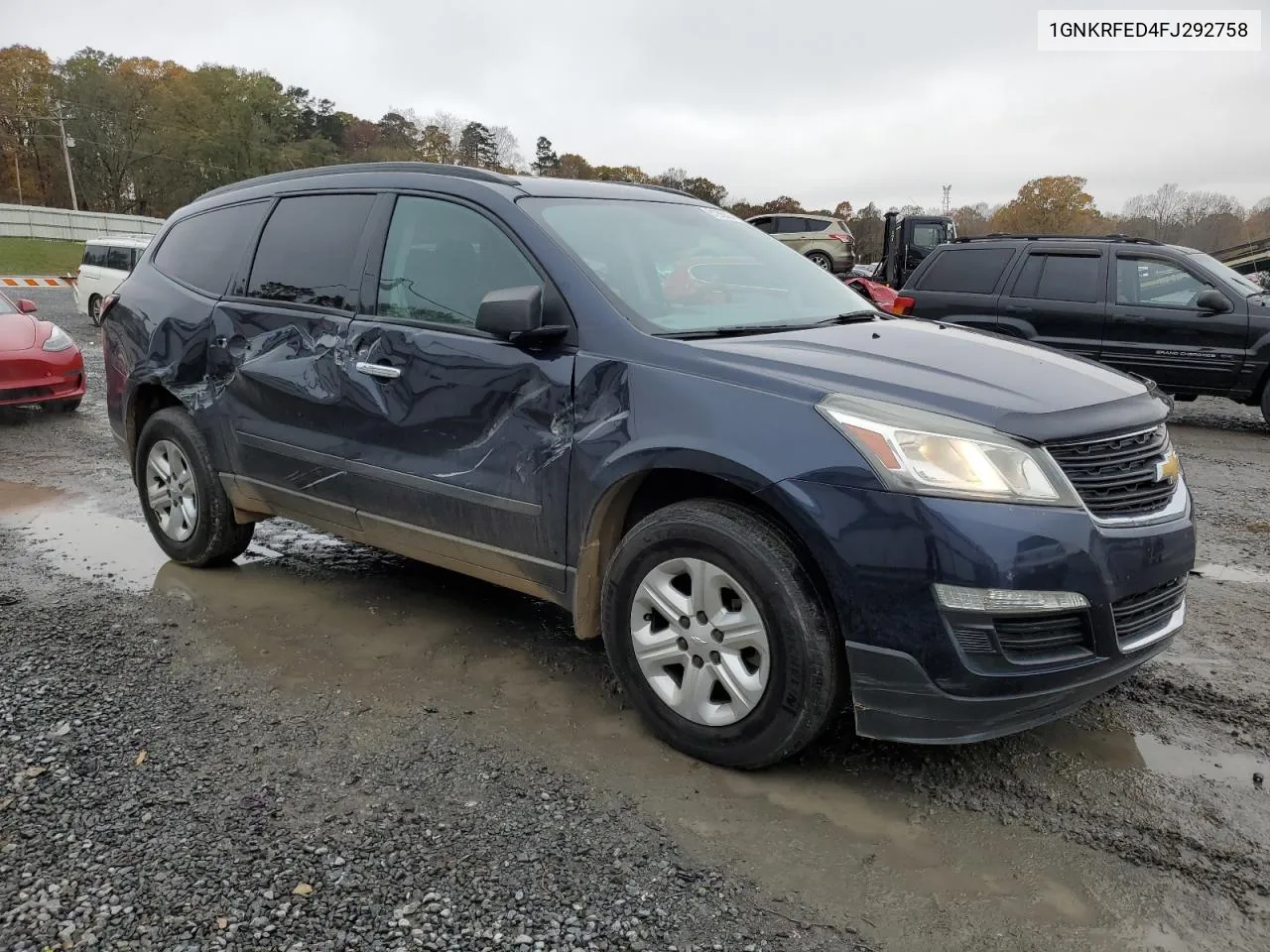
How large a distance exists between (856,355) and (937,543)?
2.57ft

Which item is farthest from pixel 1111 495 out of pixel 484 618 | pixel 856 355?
pixel 484 618

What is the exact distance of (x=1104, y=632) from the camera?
259cm

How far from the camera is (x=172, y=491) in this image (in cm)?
481

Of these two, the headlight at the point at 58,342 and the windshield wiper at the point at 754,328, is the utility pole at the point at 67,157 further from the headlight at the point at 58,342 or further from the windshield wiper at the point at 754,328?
the windshield wiper at the point at 754,328

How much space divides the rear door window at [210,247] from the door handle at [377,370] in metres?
1.18

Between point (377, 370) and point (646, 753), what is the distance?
1.75m

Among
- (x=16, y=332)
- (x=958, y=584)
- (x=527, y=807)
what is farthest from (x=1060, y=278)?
(x=16, y=332)

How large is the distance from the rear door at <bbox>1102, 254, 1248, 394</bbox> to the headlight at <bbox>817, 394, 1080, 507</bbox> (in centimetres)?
755

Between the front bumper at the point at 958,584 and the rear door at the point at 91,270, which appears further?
the rear door at the point at 91,270

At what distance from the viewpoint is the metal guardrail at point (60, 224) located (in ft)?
151

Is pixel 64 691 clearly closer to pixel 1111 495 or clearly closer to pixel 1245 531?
pixel 1111 495

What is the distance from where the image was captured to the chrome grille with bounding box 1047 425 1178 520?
2.61 meters

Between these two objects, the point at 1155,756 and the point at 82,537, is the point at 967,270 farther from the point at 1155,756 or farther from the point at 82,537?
the point at 82,537

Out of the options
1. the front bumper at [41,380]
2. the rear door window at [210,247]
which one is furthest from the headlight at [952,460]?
the front bumper at [41,380]
